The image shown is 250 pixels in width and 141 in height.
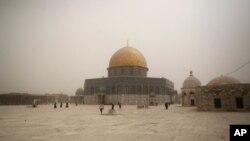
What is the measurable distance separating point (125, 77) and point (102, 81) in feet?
18.4

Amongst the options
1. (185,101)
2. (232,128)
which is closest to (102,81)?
(185,101)

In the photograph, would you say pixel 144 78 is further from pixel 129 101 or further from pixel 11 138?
pixel 11 138

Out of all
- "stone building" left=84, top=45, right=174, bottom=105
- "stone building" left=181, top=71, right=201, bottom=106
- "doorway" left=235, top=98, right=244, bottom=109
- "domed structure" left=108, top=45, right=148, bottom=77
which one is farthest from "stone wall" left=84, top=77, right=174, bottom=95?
"doorway" left=235, top=98, right=244, bottom=109

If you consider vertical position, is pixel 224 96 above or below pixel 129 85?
below

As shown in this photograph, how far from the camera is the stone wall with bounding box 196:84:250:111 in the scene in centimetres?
1994

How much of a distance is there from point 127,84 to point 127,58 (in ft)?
18.9

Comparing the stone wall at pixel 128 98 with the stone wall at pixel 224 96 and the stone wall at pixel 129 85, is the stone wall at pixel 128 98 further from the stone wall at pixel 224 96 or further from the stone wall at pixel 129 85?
the stone wall at pixel 224 96

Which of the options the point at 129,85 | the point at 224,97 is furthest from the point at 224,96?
the point at 129,85

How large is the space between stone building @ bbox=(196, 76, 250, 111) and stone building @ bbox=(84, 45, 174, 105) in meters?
20.6

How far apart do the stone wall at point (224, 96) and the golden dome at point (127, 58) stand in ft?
79.0

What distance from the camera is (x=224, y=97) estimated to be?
2086cm

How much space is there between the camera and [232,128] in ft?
12.0

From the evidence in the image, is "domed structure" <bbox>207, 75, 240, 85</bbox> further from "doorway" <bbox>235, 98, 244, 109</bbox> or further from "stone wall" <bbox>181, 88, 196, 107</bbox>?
"doorway" <bbox>235, 98, 244, 109</bbox>

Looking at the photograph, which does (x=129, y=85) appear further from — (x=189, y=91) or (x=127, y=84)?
(x=189, y=91)
